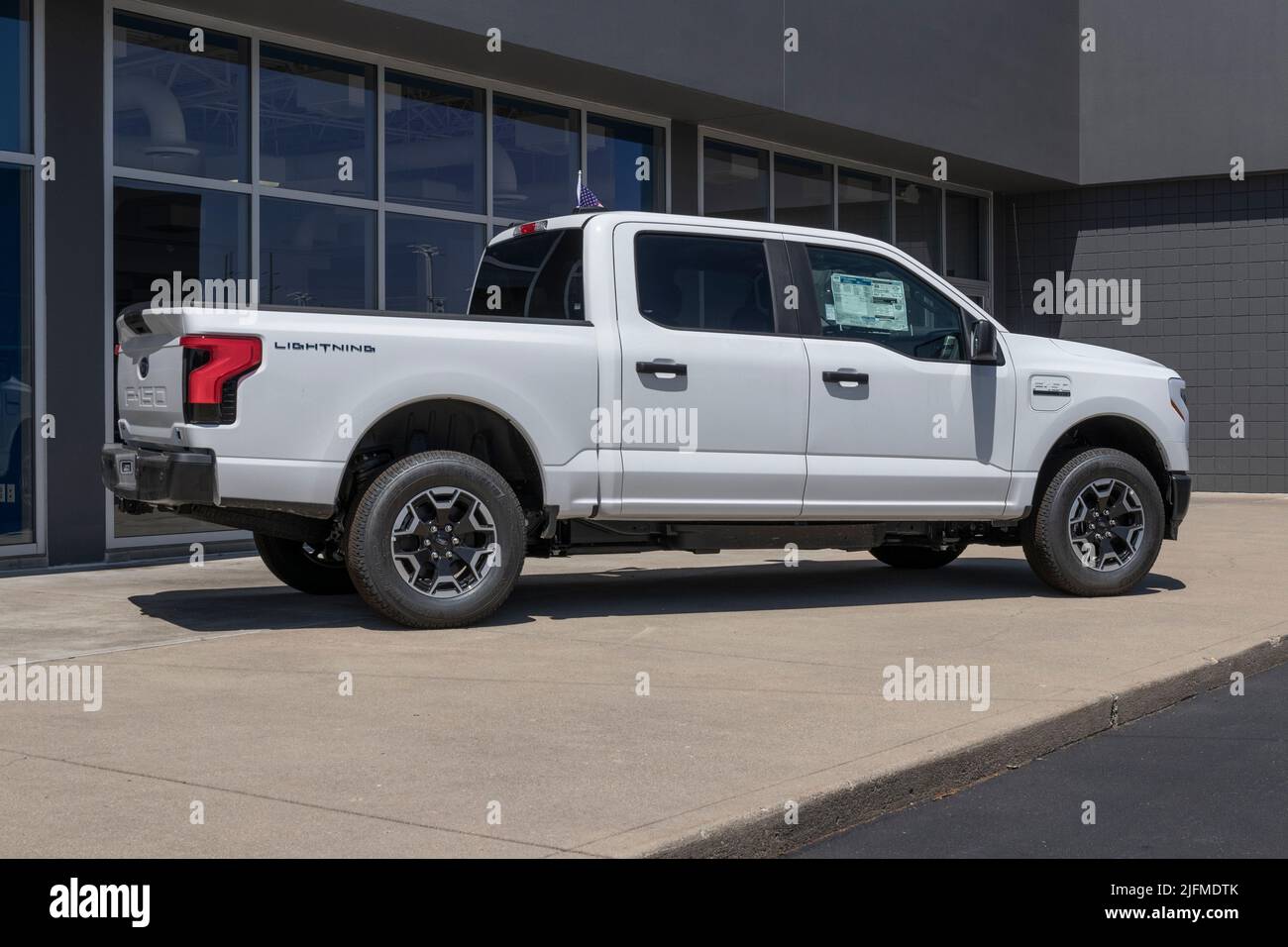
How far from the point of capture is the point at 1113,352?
31.5 ft

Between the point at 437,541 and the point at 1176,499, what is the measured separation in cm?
456

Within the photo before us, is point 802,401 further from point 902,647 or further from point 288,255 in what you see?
point 288,255

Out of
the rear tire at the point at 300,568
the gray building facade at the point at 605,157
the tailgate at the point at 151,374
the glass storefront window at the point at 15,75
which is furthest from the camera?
the gray building facade at the point at 605,157

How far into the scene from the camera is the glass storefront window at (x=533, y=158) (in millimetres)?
14266

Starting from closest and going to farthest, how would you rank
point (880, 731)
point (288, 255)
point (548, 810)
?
point (548, 810), point (880, 731), point (288, 255)

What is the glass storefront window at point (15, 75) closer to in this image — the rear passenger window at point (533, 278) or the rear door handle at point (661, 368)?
the rear passenger window at point (533, 278)

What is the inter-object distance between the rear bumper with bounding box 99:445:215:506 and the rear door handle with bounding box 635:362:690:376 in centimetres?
220

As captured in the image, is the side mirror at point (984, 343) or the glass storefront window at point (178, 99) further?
the glass storefront window at point (178, 99)

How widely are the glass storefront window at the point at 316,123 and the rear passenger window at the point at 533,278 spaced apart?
3604mm

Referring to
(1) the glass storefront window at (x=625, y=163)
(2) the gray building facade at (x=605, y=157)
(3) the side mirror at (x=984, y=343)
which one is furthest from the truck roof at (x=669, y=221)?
(1) the glass storefront window at (x=625, y=163)

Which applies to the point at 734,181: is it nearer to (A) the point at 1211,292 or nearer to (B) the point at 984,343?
(A) the point at 1211,292

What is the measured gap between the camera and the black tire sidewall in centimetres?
907
